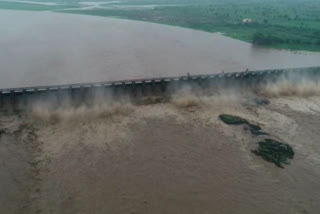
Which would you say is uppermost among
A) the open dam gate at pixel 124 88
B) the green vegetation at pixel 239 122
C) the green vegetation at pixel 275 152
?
the open dam gate at pixel 124 88

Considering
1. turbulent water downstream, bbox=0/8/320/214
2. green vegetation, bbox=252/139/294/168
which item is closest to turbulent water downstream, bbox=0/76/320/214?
turbulent water downstream, bbox=0/8/320/214

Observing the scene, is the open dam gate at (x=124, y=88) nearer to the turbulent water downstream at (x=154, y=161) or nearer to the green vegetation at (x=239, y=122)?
the turbulent water downstream at (x=154, y=161)

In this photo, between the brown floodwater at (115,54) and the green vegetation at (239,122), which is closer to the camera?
the green vegetation at (239,122)

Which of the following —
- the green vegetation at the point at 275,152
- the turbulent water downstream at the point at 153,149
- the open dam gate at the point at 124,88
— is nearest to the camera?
the turbulent water downstream at the point at 153,149

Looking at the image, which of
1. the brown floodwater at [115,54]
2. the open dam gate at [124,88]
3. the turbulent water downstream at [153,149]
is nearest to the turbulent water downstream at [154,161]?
the turbulent water downstream at [153,149]

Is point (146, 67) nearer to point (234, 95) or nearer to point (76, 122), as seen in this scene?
point (234, 95)

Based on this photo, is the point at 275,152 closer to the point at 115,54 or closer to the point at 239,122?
the point at 239,122

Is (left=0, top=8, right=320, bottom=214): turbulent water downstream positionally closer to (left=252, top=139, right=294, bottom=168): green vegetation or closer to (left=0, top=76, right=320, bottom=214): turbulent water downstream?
(left=0, top=76, right=320, bottom=214): turbulent water downstream
